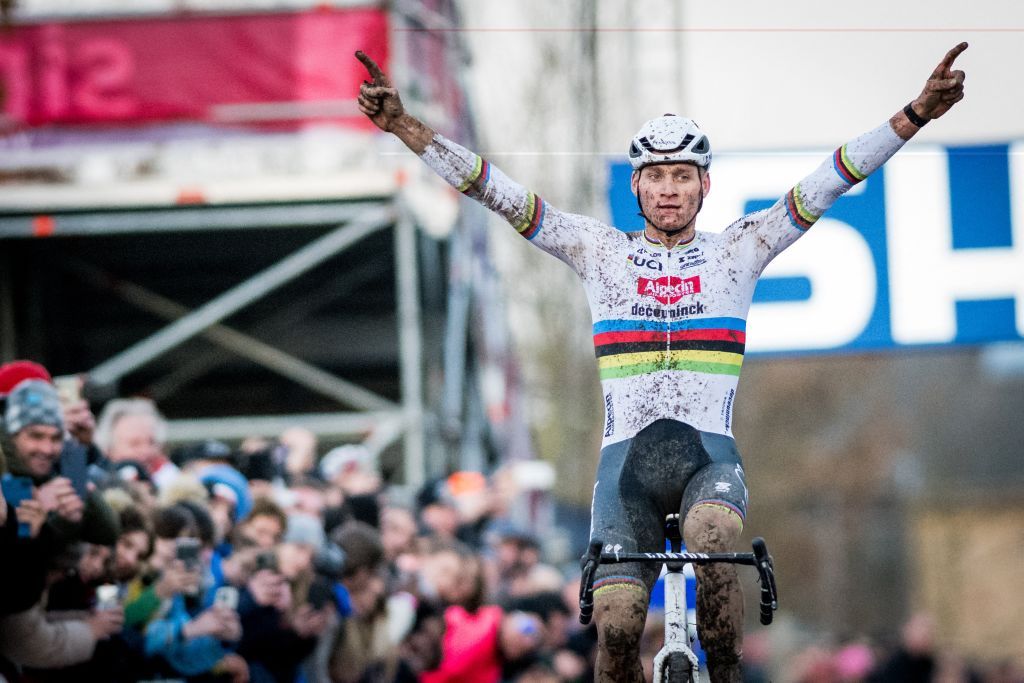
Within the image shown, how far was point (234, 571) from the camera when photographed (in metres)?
9.91

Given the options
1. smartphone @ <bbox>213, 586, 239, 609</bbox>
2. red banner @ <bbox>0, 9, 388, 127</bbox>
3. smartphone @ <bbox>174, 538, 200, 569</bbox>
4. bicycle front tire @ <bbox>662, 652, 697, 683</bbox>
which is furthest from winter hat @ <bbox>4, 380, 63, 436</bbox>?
red banner @ <bbox>0, 9, 388, 127</bbox>

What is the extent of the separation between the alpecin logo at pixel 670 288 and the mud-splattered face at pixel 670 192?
24 cm

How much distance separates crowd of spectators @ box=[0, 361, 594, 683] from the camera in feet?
26.7

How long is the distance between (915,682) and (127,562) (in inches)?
536

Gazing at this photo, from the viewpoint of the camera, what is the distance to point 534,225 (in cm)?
767

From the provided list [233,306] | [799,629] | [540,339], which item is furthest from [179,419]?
[799,629]

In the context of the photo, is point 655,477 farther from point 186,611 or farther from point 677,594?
point 186,611

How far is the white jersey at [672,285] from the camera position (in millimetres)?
7438

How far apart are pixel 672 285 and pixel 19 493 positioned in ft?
→ 9.65

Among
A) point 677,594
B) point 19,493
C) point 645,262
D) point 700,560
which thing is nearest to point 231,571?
point 19,493

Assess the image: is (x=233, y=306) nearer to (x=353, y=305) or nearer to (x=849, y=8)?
(x=353, y=305)

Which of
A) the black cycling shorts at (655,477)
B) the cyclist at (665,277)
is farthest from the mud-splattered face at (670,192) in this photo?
the black cycling shorts at (655,477)

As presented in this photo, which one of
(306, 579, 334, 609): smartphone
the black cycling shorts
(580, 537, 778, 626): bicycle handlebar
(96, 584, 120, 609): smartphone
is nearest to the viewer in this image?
(580, 537, 778, 626): bicycle handlebar

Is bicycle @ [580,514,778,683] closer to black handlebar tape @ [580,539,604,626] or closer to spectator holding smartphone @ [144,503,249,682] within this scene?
black handlebar tape @ [580,539,604,626]
